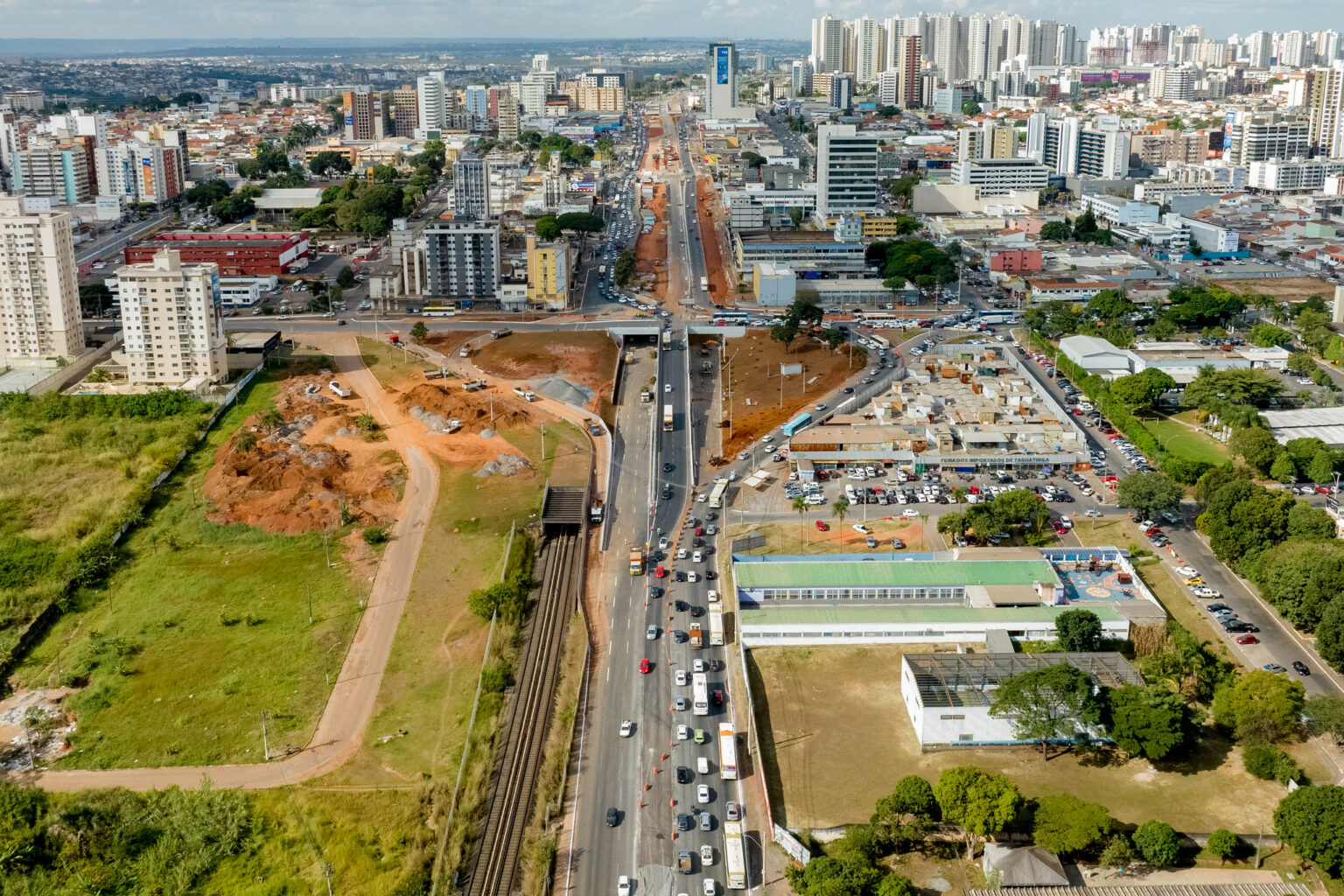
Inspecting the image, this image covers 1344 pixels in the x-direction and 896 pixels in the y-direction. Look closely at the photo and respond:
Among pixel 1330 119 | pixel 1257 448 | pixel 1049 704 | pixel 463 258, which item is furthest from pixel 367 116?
pixel 1049 704

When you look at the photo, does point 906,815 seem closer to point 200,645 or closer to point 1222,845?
point 1222,845

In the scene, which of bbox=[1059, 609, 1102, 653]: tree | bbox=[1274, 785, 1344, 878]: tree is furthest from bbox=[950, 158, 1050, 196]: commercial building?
bbox=[1274, 785, 1344, 878]: tree

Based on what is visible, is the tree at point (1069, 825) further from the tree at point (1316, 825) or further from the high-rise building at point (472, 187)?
the high-rise building at point (472, 187)

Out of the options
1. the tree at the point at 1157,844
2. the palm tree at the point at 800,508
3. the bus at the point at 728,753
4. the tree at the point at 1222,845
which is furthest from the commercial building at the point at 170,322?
the tree at the point at 1222,845

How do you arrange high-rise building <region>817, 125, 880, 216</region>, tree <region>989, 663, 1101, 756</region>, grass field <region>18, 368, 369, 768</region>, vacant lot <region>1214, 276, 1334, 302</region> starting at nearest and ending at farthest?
tree <region>989, 663, 1101, 756</region> < grass field <region>18, 368, 369, 768</region> < vacant lot <region>1214, 276, 1334, 302</region> < high-rise building <region>817, 125, 880, 216</region>

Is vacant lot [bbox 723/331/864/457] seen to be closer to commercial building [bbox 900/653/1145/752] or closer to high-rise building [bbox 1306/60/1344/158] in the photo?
commercial building [bbox 900/653/1145/752]

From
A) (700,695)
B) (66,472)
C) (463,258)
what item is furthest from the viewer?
(463,258)

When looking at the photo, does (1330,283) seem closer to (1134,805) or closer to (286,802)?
(1134,805)
